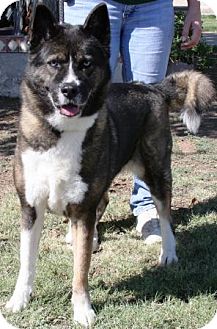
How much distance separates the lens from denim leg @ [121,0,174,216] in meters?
4.52

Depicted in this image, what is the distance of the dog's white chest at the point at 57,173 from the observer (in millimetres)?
3484

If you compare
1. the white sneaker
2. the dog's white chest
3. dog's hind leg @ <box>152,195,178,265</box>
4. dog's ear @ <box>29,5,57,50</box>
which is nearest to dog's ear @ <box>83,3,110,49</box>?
dog's ear @ <box>29,5,57,50</box>

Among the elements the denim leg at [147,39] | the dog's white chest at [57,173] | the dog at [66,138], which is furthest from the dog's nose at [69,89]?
the denim leg at [147,39]

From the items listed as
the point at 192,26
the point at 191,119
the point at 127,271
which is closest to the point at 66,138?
the point at 127,271

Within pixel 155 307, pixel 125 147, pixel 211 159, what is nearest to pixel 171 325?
pixel 155 307

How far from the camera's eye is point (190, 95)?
4836 millimetres

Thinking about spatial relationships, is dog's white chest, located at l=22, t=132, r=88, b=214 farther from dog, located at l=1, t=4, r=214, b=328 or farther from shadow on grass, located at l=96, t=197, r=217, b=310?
shadow on grass, located at l=96, t=197, r=217, b=310

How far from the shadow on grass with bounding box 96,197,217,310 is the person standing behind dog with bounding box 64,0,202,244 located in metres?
0.32

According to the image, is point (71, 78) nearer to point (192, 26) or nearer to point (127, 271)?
point (127, 271)

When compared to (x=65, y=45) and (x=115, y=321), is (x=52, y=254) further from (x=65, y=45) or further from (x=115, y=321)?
(x=65, y=45)

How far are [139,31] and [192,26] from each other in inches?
19.2

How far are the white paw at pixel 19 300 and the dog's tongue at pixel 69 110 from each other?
1096 mm

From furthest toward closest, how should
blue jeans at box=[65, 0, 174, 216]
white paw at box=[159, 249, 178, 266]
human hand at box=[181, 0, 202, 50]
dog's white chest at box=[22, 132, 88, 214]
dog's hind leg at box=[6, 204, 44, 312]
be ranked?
1. human hand at box=[181, 0, 202, 50]
2. blue jeans at box=[65, 0, 174, 216]
3. white paw at box=[159, 249, 178, 266]
4. dog's hind leg at box=[6, 204, 44, 312]
5. dog's white chest at box=[22, 132, 88, 214]

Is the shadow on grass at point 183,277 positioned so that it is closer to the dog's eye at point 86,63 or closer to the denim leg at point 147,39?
the denim leg at point 147,39
